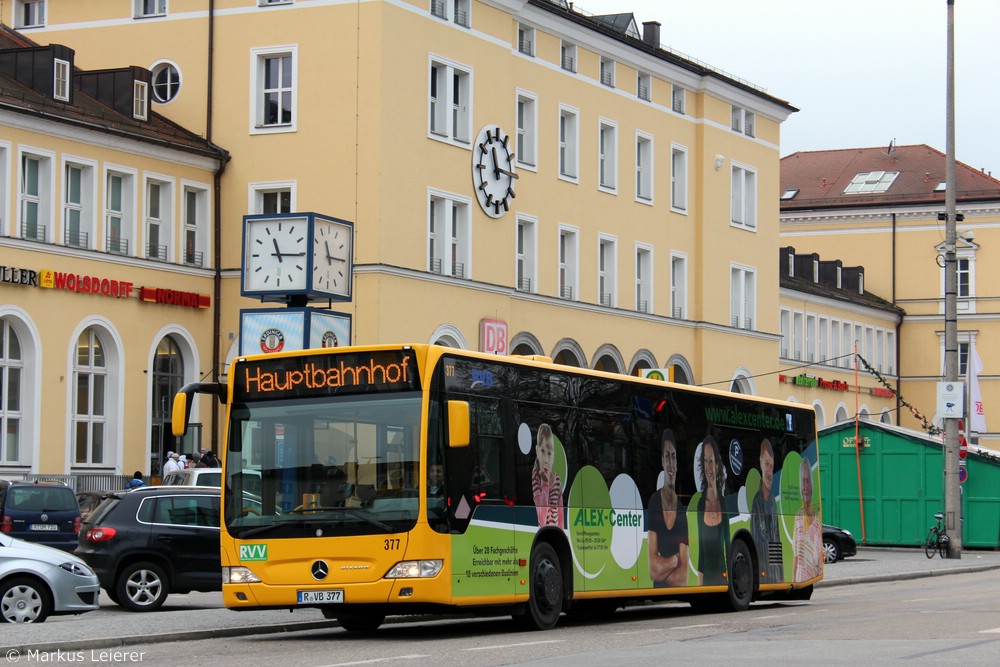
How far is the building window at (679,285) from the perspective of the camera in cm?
6191

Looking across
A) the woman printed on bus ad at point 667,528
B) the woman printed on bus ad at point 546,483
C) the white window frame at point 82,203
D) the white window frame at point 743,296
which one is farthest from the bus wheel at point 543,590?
the white window frame at point 743,296

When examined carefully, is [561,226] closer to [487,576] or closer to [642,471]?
[642,471]

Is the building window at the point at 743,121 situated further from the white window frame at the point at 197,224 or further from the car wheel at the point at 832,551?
the car wheel at the point at 832,551

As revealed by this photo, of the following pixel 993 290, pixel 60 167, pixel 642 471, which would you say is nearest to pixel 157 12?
pixel 60 167

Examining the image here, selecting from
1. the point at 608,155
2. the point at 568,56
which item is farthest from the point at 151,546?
the point at 608,155

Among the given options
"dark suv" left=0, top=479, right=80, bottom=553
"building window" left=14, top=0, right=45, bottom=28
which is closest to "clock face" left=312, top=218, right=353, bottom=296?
"dark suv" left=0, top=479, right=80, bottom=553

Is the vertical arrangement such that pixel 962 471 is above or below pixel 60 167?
below

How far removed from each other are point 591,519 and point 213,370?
1017 inches

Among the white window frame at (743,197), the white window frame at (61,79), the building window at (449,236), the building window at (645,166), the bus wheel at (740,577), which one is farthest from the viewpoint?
the white window frame at (743,197)

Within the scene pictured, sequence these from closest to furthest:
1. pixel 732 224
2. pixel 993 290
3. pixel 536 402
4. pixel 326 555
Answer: pixel 326 555 → pixel 536 402 → pixel 732 224 → pixel 993 290

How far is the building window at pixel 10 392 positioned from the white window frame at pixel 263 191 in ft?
28.8

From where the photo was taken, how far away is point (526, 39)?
5359 centimetres

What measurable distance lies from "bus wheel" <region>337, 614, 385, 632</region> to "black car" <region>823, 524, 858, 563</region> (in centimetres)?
2462

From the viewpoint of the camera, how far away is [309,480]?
58.4ft
